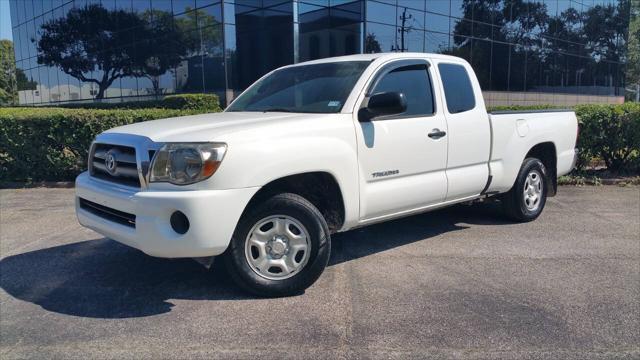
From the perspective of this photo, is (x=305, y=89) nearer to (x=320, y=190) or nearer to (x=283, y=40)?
(x=320, y=190)

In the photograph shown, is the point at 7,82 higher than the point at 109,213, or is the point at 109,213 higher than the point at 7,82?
the point at 7,82

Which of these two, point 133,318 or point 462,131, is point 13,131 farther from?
point 462,131

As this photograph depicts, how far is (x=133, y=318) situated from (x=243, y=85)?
18.0 metres

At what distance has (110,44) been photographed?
1059 inches

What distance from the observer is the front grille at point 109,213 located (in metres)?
3.94

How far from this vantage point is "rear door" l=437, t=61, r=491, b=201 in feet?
17.6

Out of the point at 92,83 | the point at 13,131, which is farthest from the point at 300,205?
the point at 92,83

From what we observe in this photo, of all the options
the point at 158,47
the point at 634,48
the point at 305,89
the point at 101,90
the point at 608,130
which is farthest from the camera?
the point at 634,48

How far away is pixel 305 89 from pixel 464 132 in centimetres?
170

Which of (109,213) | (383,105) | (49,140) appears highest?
(383,105)

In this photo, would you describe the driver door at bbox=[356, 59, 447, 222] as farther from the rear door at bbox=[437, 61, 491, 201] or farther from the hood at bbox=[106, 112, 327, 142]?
the hood at bbox=[106, 112, 327, 142]

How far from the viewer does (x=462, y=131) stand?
5.45 metres

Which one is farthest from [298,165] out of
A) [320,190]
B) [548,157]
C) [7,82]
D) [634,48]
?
[634,48]

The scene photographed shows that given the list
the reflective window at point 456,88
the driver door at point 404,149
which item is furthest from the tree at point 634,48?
the driver door at point 404,149
